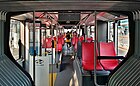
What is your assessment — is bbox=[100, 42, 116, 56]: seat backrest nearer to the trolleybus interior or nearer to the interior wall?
the trolleybus interior

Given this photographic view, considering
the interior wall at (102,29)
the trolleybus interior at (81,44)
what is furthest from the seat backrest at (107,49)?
the interior wall at (102,29)

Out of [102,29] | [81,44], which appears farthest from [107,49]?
[102,29]

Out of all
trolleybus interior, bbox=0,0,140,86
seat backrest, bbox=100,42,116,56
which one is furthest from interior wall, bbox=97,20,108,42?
seat backrest, bbox=100,42,116,56

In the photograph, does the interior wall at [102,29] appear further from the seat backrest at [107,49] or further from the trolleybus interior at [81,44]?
the seat backrest at [107,49]

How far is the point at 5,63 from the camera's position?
94.7 inches

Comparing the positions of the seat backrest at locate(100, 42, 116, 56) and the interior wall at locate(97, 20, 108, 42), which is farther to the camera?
the interior wall at locate(97, 20, 108, 42)

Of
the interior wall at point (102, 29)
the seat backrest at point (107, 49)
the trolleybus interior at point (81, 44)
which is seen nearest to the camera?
the trolleybus interior at point (81, 44)

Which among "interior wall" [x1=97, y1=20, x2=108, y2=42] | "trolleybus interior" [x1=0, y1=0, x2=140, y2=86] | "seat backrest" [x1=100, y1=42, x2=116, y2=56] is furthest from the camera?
"interior wall" [x1=97, y1=20, x2=108, y2=42]

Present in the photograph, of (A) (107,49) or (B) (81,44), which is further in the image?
(B) (81,44)

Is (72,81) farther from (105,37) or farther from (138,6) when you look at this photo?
(138,6)

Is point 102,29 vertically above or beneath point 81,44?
above

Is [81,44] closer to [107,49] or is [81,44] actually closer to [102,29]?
[107,49]

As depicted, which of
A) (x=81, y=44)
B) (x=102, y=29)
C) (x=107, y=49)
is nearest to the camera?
(x=107, y=49)

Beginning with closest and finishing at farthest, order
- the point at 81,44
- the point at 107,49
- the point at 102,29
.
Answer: the point at 107,49 < the point at 81,44 < the point at 102,29
